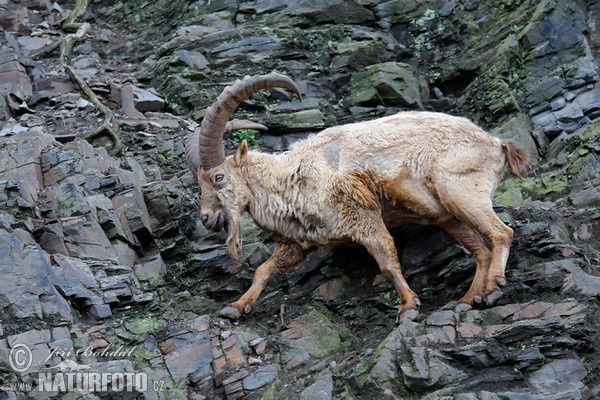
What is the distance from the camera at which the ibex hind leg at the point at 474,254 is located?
1020 cm

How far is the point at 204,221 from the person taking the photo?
39.4ft

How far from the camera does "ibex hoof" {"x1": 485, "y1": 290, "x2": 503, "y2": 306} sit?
10102mm

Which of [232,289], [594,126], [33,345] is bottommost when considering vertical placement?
[232,289]

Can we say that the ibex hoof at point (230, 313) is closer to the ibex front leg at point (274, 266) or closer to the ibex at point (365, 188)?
the ibex at point (365, 188)

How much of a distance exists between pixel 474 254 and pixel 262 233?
395 centimetres

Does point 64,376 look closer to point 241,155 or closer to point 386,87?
point 241,155

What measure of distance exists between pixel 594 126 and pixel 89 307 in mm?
9424

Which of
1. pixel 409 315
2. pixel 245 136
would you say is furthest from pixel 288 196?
pixel 245 136

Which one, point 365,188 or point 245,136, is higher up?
point 365,188

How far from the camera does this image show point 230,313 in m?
11.1

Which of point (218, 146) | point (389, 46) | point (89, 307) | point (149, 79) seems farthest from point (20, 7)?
point (89, 307)

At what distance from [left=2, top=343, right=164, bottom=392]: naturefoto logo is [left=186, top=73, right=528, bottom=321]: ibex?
2025mm

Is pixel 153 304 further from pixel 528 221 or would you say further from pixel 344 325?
pixel 528 221

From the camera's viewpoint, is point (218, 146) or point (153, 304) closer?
point (153, 304)
